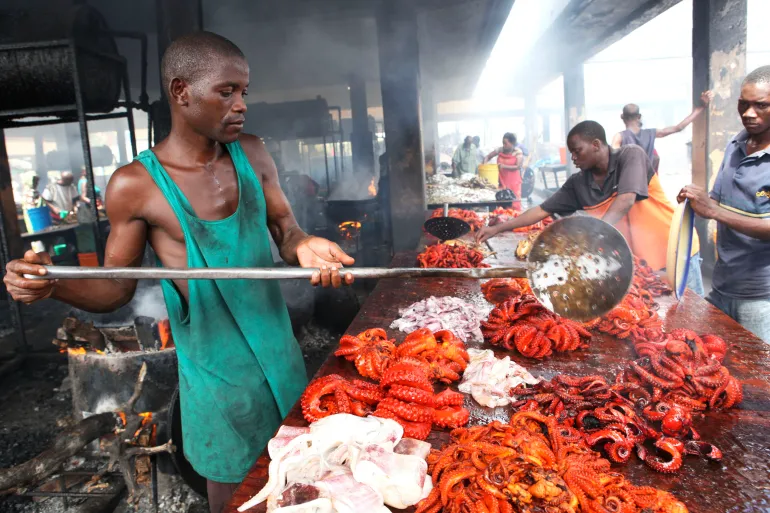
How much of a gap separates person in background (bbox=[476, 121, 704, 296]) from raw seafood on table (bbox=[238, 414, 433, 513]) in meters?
3.83

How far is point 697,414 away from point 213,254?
2.68 meters

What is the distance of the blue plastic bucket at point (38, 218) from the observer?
41.7ft

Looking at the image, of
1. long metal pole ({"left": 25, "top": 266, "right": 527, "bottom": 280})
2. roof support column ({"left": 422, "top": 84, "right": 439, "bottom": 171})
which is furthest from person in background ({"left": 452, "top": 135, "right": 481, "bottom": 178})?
long metal pole ({"left": 25, "top": 266, "right": 527, "bottom": 280})

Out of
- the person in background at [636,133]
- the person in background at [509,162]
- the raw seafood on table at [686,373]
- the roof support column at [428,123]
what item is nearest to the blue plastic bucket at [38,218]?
the roof support column at [428,123]

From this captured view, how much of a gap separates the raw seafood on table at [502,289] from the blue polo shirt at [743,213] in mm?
1637

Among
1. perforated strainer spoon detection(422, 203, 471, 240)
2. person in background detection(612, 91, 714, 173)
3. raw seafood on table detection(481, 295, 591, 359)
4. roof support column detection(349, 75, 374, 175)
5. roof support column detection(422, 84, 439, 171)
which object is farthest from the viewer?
roof support column detection(422, 84, 439, 171)

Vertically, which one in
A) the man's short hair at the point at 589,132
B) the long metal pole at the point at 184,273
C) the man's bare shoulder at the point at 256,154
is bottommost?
the long metal pole at the point at 184,273

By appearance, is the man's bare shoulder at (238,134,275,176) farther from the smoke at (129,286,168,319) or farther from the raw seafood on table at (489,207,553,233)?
the raw seafood on table at (489,207,553,233)

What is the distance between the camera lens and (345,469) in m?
1.98

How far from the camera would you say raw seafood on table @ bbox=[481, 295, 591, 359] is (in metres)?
3.29

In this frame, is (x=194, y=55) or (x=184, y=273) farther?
(x=194, y=55)

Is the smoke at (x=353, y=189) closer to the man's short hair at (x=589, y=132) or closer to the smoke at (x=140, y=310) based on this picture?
the smoke at (x=140, y=310)

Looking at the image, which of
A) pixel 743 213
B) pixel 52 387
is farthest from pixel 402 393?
pixel 52 387

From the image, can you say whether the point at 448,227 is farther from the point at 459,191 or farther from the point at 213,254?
the point at 459,191
